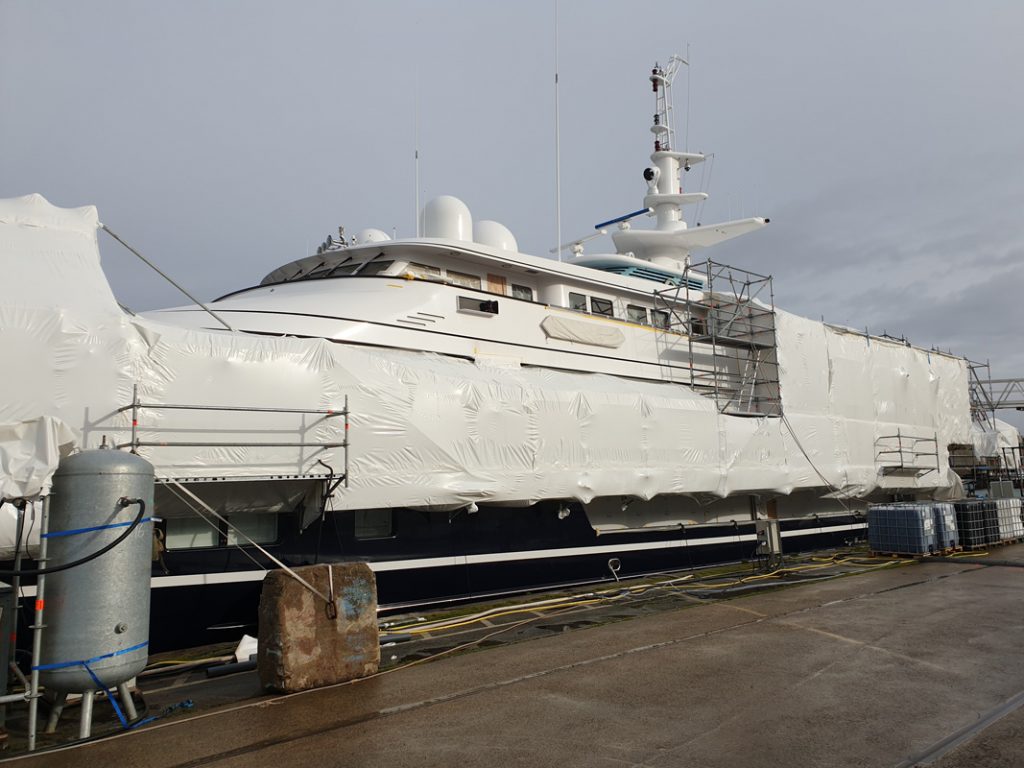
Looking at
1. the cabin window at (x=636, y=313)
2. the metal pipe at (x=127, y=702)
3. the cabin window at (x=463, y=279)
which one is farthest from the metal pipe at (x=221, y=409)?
the cabin window at (x=636, y=313)

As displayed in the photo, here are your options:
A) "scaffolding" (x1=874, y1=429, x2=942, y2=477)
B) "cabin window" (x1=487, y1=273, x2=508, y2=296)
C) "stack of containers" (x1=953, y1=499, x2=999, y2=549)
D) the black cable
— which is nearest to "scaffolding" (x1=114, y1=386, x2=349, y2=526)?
the black cable

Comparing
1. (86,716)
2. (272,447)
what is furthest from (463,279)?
(86,716)

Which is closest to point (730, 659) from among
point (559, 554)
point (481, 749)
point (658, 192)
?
point (481, 749)

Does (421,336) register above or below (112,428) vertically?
above

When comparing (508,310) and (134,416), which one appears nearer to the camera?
(134,416)

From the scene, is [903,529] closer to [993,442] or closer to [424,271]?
[424,271]

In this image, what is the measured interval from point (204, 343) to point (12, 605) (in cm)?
366

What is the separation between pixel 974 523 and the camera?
16.9 metres

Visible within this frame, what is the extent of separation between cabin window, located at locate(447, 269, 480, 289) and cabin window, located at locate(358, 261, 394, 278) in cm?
120

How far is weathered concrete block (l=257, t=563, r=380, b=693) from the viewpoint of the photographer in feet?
22.0

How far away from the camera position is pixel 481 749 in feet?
16.8

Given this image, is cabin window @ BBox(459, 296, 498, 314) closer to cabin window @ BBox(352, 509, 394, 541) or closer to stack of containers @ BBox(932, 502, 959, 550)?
cabin window @ BBox(352, 509, 394, 541)

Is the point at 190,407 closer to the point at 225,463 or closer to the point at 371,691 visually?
the point at 225,463

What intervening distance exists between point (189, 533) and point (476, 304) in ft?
20.6
